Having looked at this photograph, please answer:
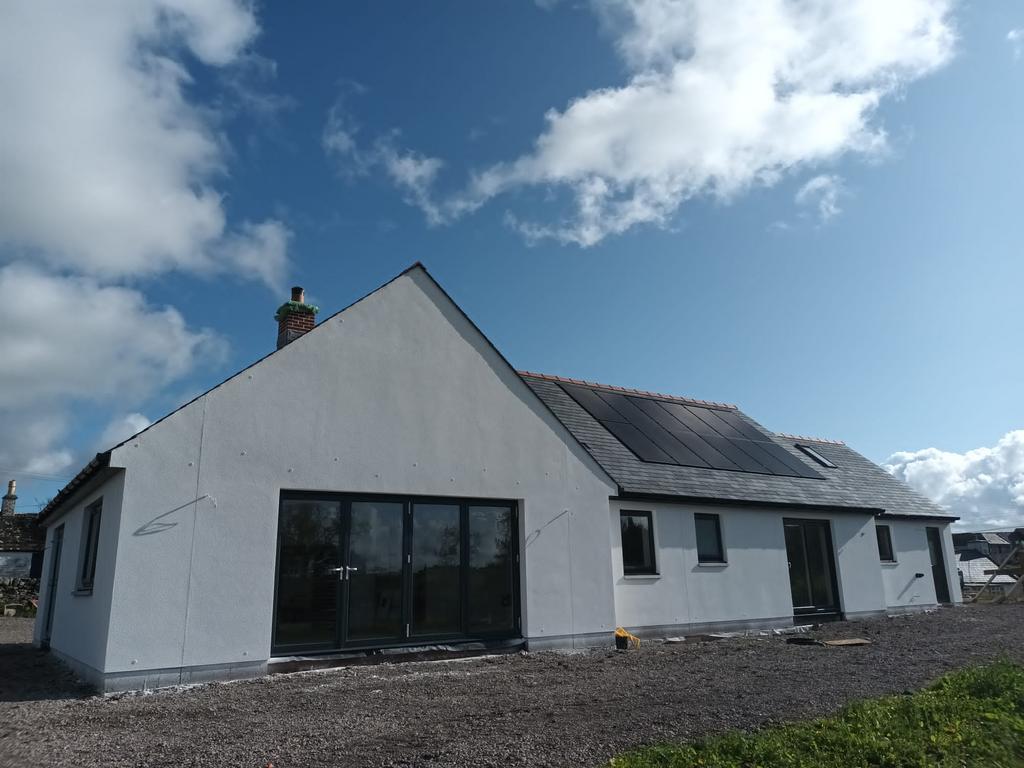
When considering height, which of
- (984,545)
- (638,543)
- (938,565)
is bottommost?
(938,565)

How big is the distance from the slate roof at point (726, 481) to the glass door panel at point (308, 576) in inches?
196

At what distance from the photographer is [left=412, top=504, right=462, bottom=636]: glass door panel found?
36.1 ft

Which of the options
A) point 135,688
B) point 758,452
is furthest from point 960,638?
point 135,688

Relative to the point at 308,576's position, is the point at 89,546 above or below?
above

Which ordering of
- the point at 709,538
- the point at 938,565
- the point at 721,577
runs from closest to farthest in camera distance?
the point at 721,577 → the point at 709,538 → the point at 938,565

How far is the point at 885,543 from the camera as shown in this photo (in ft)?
68.0

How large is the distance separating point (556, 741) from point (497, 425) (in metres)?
6.72

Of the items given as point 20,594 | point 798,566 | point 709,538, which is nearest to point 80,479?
point 709,538

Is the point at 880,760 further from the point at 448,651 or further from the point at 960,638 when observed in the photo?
the point at 960,638

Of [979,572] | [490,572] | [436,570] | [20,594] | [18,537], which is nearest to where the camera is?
[436,570]

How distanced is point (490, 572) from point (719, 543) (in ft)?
20.0

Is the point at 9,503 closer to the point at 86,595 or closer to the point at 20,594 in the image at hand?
the point at 20,594

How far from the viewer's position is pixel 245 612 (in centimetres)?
941

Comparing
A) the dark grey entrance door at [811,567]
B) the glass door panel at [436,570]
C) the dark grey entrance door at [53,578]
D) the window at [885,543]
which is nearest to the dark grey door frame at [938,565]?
the window at [885,543]
